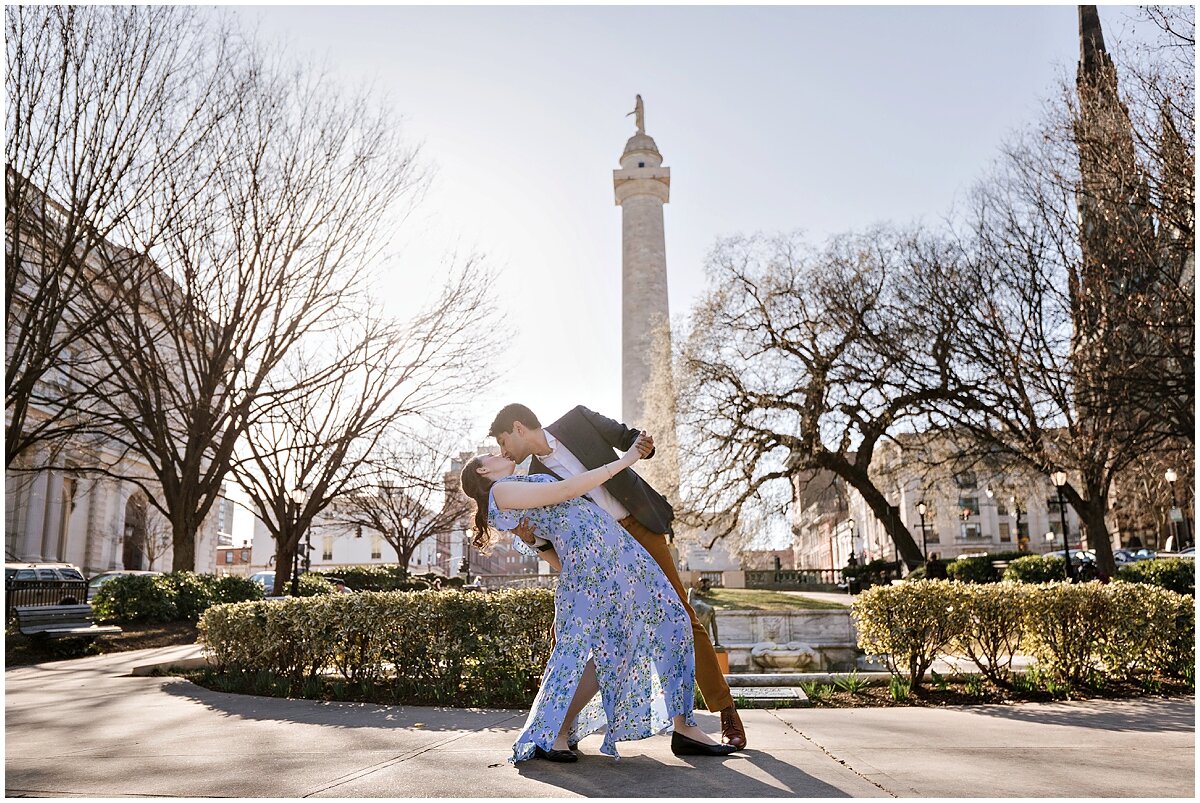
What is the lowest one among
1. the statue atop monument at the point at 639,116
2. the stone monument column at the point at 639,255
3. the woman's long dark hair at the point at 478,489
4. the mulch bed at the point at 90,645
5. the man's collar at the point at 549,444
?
the mulch bed at the point at 90,645

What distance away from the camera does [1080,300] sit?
18.0 m

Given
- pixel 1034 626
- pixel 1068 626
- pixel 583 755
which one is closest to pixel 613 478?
pixel 583 755

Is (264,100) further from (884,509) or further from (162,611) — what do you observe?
(884,509)

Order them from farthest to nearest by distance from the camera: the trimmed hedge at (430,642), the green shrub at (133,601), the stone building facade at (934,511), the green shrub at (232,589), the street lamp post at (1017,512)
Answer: the street lamp post at (1017,512) → the stone building facade at (934,511) → the green shrub at (232,589) → the green shrub at (133,601) → the trimmed hedge at (430,642)

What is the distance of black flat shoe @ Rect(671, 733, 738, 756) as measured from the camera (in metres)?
4.32

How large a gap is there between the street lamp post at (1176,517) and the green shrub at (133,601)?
2456 cm

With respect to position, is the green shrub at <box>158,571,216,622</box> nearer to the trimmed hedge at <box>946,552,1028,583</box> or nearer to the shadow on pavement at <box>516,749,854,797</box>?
the shadow on pavement at <box>516,749,854,797</box>

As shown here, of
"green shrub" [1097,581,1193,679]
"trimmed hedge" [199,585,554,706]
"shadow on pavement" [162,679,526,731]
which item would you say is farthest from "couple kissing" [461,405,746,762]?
"green shrub" [1097,581,1193,679]

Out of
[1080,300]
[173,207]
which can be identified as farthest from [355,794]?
[1080,300]

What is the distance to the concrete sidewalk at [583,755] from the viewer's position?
3.70 m

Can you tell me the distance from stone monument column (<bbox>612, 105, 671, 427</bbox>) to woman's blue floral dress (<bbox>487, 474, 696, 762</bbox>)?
3069cm

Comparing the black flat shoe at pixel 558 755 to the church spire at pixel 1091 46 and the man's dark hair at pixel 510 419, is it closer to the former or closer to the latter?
the man's dark hair at pixel 510 419

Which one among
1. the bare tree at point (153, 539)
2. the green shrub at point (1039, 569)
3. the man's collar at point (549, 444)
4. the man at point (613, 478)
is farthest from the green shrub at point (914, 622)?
the bare tree at point (153, 539)

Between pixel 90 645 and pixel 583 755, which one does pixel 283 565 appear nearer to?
pixel 90 645
